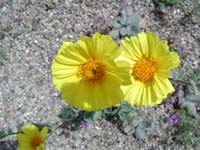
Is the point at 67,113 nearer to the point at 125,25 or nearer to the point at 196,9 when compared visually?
the point at 125,25

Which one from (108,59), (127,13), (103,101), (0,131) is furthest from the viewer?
(127,13)

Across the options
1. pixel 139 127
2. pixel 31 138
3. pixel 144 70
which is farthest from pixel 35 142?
pixel 144 70

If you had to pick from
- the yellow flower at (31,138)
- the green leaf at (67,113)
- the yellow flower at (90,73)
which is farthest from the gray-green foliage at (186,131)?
the yellow flower at (90,73)

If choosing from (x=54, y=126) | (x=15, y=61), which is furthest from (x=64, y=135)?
(x=15, y=61)

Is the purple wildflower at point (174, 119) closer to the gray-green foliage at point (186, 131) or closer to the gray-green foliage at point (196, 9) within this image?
the gray-green foliage at point (186, 131)

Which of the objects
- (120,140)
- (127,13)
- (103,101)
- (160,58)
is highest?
(127,13)

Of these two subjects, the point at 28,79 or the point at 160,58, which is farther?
the point at 28,79

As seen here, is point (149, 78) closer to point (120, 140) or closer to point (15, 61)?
point (120, 140)
